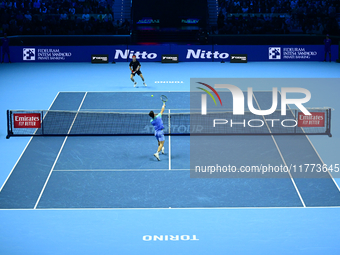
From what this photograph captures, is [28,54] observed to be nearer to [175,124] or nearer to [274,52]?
[274,52]

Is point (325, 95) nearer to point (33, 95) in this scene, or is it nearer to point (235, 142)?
point (235, 142)

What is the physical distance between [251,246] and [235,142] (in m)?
7.63

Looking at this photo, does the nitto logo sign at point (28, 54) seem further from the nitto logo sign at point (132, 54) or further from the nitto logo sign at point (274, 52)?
the nitto logo sign at point (274, 52)

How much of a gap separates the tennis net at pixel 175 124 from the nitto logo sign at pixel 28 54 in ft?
52.2

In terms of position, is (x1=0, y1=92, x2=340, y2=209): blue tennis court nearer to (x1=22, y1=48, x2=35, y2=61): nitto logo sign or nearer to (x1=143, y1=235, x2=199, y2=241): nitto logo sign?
(x1=143, y1=235, x2=199, y2=241): nitto logo sign

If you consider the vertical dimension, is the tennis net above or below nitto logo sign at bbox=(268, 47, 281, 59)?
below

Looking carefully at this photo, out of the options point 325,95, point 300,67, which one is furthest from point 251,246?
point 300,67

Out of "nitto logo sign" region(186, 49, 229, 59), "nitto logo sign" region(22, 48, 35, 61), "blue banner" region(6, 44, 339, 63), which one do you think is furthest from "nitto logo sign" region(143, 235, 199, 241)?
"nitto logo sign" region(22, 48, 35, 61)

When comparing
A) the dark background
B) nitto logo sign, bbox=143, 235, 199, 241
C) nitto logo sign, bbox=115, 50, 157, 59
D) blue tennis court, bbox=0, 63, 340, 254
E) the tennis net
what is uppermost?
the dark background

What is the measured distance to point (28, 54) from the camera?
117ft

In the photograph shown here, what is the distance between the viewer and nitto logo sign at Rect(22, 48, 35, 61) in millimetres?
35625

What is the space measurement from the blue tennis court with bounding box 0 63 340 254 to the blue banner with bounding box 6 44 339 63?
1844 centimetres

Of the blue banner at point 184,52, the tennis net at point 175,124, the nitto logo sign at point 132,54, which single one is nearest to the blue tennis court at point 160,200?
the tennis net at point 175,124

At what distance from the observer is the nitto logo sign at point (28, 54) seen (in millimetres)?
35625
